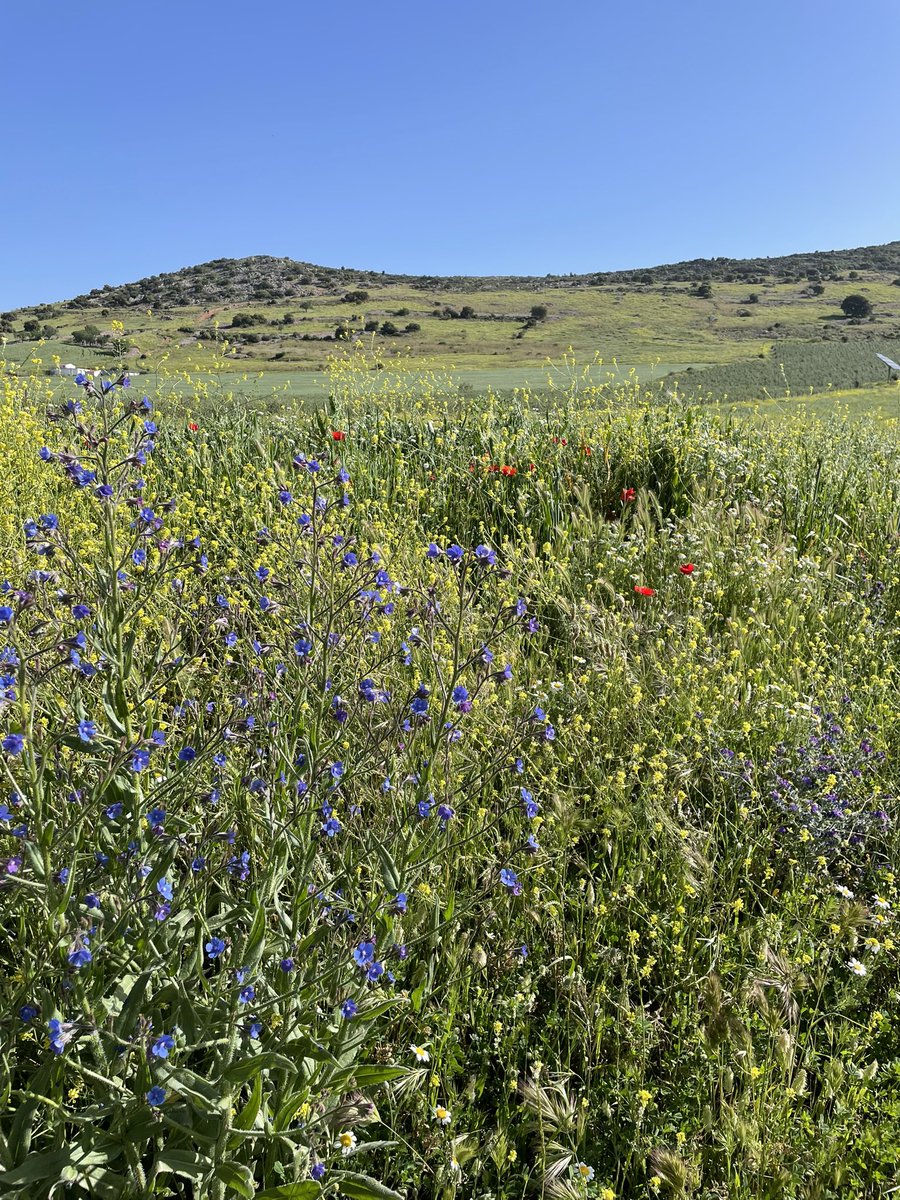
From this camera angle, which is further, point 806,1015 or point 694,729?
point 694,729

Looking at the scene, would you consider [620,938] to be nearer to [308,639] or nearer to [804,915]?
[804,915]

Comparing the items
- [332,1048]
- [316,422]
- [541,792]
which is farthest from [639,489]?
[332,1048]

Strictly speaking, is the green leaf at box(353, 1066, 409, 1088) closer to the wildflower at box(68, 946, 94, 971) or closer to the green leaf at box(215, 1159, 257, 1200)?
the green leaf at box(215, 1159, 257, 1200)

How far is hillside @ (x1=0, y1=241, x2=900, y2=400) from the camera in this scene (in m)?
13.7

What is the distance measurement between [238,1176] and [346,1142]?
Answer: 28 centimetres

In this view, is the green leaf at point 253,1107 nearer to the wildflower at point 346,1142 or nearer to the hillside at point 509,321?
the wildflower at point 346,1142

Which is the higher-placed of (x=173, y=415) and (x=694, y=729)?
(x=173, y=415)

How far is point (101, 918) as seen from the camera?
1.55 m

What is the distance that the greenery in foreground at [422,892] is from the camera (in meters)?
1.60

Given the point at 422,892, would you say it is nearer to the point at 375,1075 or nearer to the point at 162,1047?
the point at 375,1075

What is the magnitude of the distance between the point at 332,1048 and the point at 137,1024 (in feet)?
1.42

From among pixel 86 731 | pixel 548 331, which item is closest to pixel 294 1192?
pixel 86 731

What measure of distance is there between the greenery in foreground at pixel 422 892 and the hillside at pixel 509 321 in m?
1.93

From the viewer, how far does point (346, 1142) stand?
168cm
